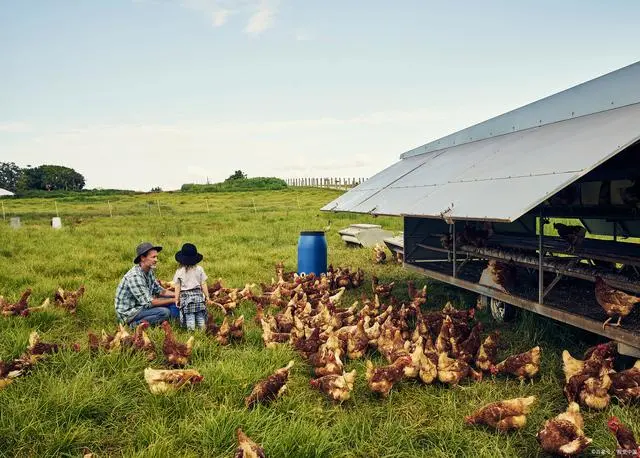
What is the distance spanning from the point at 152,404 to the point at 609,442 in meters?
3.16

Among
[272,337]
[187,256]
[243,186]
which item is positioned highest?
[243,186]

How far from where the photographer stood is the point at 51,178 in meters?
84.7

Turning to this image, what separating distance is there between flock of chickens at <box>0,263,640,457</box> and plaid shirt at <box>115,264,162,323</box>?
66 cm

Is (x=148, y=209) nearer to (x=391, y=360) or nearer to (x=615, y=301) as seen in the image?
(x=391, y=360)

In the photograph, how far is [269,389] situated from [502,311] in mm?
3342

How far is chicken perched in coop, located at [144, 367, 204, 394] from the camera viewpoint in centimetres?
377

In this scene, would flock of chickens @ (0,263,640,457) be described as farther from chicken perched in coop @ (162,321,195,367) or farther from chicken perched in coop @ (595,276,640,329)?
chicken perched in coop @ (595,276,640,329)

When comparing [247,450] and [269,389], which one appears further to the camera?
[269,389]

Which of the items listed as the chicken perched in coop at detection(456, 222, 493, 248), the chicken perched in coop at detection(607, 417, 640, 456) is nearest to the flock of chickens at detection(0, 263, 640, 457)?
the chicken perched in coop at detection(607, 417, 640, 456)

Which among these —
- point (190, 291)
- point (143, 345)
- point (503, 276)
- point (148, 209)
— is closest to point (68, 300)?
point (190, 291)

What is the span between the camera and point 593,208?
583 centimetres

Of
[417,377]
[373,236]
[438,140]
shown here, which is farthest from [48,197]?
[417,377]

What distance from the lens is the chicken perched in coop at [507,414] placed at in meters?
3.27

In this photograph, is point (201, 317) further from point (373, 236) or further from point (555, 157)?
point (373, 236)
